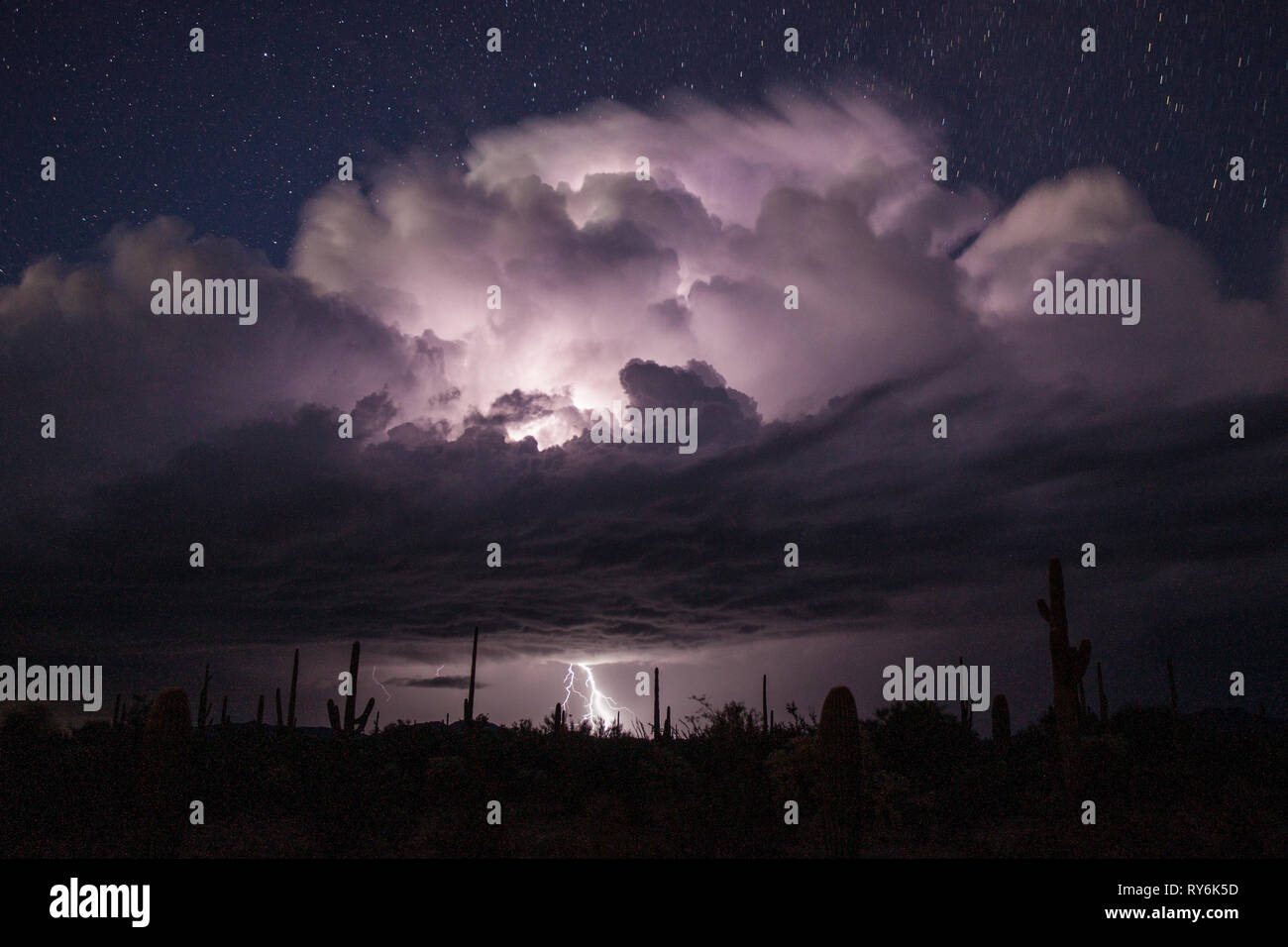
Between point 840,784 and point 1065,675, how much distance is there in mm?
8142

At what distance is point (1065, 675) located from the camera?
770 inches

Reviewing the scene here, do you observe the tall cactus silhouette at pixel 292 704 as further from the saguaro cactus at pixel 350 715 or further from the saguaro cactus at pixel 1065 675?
the saguaro cactus at pixel 1065 675

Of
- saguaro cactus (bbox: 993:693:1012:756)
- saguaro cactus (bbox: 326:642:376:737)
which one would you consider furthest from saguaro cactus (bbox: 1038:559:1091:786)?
saguaro cactus (bbox: 326:642:376:737)

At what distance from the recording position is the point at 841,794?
1466cm

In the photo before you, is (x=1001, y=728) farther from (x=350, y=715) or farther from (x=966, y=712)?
(x=350, y=715)

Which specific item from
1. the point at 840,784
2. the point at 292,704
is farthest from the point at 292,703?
the point at 840,784

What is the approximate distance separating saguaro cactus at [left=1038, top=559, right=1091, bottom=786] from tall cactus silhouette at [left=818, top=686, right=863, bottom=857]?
24.7ft

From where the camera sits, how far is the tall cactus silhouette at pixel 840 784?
14617 mm

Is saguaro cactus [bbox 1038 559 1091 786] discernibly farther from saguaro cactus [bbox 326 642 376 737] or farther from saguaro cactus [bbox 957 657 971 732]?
saguaro cactus [bbox 326 642 376 737]

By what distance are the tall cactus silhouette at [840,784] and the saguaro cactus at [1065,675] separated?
7543 millimetres
